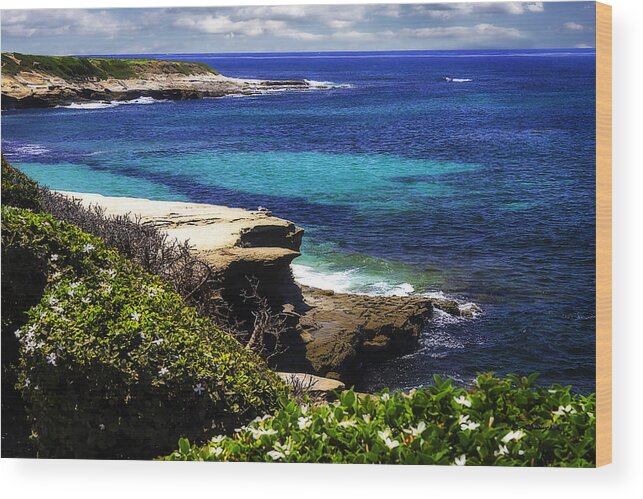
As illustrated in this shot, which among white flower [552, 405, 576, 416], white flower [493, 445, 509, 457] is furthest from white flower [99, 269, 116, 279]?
white flower [552, 405, 576, 416]

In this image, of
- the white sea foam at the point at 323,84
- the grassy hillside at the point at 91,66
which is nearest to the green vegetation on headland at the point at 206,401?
the grassy hillside at the point at 91,66

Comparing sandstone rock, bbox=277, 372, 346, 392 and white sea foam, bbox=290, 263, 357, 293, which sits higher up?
white sea foam, bbox=290, 263, 357, 293

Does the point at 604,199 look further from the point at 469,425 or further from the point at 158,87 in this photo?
the point at 158,87

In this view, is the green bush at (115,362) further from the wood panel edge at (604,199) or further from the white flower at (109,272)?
the wood panel edge at (604,199)

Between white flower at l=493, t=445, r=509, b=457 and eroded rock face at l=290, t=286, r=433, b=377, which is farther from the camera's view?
eroded rock face at l=290, t=286, r=433, b=377

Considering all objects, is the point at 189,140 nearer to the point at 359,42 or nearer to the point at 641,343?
the point at 359,42

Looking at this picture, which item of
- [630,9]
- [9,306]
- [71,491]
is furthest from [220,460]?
[630,9]

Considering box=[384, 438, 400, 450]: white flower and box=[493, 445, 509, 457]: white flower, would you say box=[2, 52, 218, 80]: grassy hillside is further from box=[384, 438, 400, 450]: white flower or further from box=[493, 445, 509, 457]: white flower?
box=[493, 445, 509, 457]: white flower

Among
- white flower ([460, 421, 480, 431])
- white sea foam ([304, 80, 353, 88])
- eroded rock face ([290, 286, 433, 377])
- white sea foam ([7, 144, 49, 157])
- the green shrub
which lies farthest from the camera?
white sea foam ([304, 80, 353, 88])
